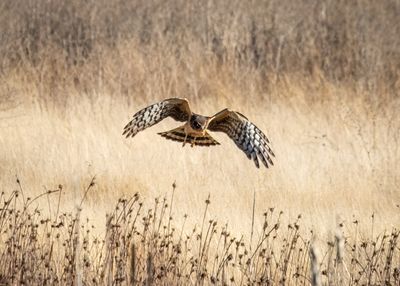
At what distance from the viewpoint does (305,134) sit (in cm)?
1172

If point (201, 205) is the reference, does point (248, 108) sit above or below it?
above

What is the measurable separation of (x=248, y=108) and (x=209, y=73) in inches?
41.2

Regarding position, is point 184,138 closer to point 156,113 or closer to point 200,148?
point 156,113

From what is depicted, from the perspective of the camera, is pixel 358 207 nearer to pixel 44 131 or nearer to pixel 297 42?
pixel 44 131

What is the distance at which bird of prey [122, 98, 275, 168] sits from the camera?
7.82 m

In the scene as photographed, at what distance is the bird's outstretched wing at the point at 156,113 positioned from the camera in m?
7.86

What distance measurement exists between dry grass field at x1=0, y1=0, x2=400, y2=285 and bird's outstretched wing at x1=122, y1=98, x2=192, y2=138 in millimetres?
624

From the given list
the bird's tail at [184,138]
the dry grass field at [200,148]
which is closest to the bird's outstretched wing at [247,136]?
the bird's tail at [184,138]

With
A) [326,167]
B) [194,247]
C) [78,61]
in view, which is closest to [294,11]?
[78,61]

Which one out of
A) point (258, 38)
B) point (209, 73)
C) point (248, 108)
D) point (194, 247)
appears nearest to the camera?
point (194, 247)

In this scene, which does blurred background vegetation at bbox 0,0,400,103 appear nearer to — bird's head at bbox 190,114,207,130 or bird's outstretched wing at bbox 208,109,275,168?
bird's outstretched wing at bbox 208,109,275,168

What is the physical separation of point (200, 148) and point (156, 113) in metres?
2.66

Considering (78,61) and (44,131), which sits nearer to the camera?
(44,131)

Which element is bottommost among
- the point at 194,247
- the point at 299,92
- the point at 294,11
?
the point at 194,247
